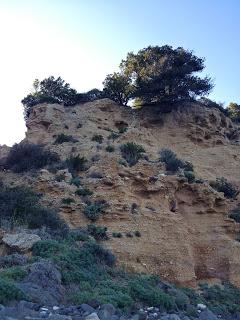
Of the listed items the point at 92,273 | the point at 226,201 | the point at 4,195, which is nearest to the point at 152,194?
the point at 226,201

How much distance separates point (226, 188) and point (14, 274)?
54.4 ft

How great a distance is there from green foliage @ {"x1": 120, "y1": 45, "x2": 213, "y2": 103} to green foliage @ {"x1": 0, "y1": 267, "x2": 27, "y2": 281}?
22.4 metres

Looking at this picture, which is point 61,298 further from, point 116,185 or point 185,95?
point 185,95

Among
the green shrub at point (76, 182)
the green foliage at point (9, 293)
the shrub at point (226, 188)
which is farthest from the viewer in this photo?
the shrub at point (226, 188)

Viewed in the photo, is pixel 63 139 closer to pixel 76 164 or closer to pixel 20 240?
pixel 76 164

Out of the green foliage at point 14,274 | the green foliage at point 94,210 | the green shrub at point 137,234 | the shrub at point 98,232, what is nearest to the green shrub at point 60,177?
the green foliage at point 94,210

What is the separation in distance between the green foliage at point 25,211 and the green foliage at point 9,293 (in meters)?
6.00

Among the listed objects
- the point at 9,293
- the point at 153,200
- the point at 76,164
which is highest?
the point at 76,164

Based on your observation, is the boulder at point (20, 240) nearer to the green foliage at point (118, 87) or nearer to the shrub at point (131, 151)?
the shrub at point (131, 151)

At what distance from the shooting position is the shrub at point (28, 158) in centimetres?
2402

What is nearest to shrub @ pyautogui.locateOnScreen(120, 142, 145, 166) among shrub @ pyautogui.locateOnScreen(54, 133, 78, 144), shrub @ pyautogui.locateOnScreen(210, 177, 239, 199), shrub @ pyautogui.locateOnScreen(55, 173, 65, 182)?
shrub @ pyautogui.locateOnScreen(54, 133, 78, 144)

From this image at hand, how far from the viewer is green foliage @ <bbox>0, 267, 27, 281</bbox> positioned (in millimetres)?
11156

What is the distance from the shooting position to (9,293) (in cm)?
966

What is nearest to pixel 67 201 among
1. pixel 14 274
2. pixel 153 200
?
pixel 153 200
